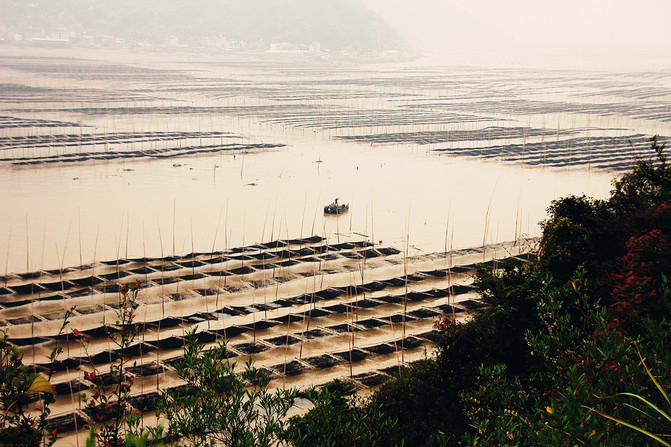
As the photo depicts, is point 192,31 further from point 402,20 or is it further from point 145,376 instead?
point 145,376

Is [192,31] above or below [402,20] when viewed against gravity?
below

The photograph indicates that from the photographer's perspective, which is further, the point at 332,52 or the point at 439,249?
the point at 332,52

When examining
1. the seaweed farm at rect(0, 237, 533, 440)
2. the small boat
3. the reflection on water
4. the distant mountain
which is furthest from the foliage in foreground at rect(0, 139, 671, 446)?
the distant mountain

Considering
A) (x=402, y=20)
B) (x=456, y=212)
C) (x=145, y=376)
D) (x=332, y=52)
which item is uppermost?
(x=402, y=20)

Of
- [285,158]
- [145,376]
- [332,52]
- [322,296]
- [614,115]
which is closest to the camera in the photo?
[145,376]

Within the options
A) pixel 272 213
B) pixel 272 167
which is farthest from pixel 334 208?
pixel 272 167

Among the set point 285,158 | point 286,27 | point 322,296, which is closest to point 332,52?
point 286,27

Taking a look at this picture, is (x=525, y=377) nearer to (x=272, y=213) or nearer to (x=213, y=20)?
(x=272, y=213)
